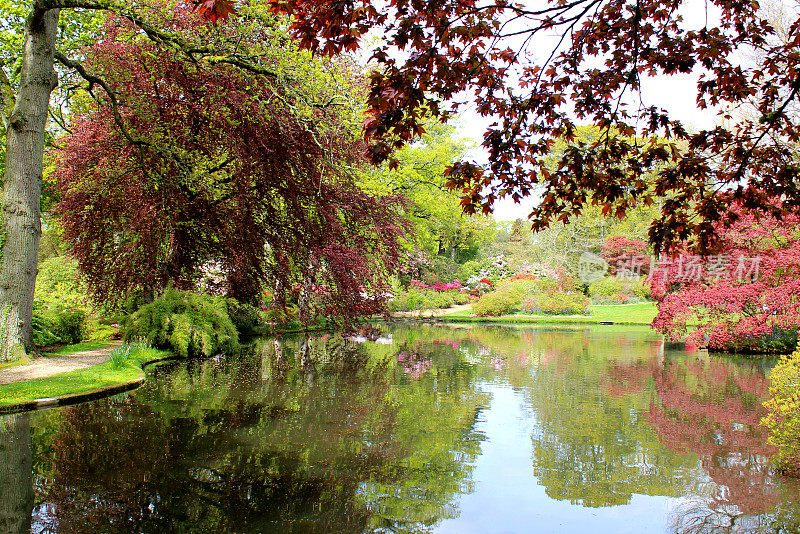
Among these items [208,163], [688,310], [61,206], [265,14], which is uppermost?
[265,14]

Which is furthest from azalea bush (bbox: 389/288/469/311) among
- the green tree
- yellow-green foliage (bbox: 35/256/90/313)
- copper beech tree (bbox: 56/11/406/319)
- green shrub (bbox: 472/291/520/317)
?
copper beech tree (bbox: 56/11/406/319)

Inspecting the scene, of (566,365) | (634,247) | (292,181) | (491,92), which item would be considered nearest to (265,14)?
(292,181)

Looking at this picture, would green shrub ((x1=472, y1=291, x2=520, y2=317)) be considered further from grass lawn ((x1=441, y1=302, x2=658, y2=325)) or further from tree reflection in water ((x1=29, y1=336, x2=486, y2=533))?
tree reflection in water ((x1=29, y1=336, x2=486, y2=533))

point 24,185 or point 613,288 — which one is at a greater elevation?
point 24,185

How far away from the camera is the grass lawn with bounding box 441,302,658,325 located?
25.8 meters

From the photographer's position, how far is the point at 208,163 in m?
10.0

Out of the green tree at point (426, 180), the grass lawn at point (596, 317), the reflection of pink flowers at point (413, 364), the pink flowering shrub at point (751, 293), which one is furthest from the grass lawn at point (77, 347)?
the grass lawn at point (596, 317)

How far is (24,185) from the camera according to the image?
8.27 metres

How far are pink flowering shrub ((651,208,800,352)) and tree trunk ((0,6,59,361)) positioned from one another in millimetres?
13705

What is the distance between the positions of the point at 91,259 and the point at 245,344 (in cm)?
562

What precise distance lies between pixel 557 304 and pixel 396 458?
26402 millimetres

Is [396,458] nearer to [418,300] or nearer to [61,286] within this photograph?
[61,286]

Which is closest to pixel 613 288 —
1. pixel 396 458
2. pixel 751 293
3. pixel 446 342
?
pixel 751 293

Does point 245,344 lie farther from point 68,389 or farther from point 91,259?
point 68,389
